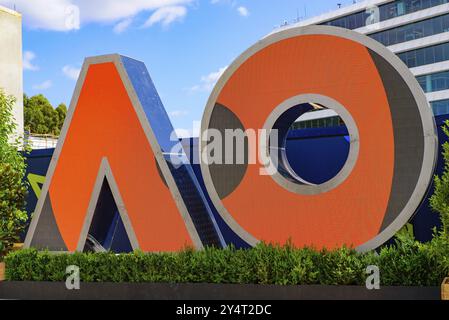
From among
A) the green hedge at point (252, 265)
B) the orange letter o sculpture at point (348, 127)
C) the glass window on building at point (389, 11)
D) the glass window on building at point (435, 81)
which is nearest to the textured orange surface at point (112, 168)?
the green hedge at point (252, 265)

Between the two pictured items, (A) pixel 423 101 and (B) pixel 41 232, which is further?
(B) pixel 41 232

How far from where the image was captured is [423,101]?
31.1 ft

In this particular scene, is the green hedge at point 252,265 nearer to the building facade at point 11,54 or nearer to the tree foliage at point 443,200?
the tree foliage at point 443,200

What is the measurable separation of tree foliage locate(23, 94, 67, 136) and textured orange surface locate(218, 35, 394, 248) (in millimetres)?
55199

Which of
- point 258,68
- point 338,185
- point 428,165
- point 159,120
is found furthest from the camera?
point 159,120

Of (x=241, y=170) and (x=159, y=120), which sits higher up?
A: (x=159, y=120)

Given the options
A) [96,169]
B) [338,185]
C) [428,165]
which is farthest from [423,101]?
[96,169]

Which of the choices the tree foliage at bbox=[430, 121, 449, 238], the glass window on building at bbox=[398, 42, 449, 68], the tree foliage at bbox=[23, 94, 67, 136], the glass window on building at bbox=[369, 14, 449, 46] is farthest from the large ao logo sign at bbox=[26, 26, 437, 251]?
the tree foliage at bbox=[23, 94, 67, 136]

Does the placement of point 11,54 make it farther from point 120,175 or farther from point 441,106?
point 441,106

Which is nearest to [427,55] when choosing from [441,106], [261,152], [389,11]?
[441,106]

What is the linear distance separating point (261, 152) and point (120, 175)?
309cm

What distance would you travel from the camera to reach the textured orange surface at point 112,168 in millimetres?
11703

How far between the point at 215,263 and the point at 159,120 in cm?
333

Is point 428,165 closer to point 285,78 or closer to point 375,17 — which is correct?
point 285,78
